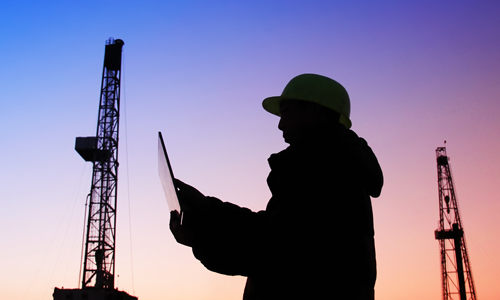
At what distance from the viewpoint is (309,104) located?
2600 mm

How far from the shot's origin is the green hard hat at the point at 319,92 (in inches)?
102

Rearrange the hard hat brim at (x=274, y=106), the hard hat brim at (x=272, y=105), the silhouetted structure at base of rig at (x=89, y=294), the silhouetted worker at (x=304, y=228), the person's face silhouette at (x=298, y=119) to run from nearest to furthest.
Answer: the silhouetted worker at (x=304, y=228), the person's face silhouette at (x=298, y=119), the hard hat brim at (x=274, y=106), the hard hat brim at (x=272, y=105), the silhouetted structure at base of rig at (x=89, y=294)

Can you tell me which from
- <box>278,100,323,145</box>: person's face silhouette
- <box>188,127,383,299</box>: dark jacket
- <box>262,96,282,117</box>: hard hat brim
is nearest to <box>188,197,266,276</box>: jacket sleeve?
<box>188,127,383,299</box>: dark jacket

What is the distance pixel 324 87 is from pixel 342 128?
0.90 ft

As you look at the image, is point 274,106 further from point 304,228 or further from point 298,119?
point 304,228

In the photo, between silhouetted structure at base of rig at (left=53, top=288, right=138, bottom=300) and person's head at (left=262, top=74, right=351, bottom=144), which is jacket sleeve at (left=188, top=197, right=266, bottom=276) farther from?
→ silhouetted structure at base of rig at (left=53, top=288, right=138, bottom=300)

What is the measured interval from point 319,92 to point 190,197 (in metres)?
0.81

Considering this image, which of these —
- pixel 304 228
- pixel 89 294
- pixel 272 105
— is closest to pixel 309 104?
pixel 272 105

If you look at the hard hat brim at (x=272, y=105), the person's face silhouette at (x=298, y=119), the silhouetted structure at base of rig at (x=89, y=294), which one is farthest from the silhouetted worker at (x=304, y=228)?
the silhouetted structure at base of rig at (x=89, y=294)

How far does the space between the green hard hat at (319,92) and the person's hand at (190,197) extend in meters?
0.69

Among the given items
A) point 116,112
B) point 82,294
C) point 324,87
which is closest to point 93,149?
point 116,112

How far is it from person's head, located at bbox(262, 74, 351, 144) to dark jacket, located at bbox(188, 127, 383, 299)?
29 centimetres

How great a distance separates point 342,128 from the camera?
8.00ft

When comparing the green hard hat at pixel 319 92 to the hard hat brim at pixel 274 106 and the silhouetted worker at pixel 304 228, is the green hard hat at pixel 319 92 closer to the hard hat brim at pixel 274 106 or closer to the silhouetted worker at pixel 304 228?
the hard hat brim at pixel 274 106
